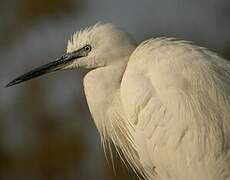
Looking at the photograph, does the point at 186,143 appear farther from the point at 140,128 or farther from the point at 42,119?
the point at 42,119

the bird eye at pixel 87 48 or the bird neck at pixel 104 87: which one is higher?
the bird eye at pixel 87 48

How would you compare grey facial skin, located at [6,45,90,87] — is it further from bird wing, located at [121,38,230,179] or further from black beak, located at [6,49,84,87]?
bird wing, located at [121,38,230,179]

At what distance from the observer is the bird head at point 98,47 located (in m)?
2.49

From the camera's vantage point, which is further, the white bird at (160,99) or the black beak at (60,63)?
the black beak at (60,63)

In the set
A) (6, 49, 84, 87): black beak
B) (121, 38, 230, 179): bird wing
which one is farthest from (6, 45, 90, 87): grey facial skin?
(121, 38, 230, 179): bird wing

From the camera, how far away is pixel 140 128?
7.73ft

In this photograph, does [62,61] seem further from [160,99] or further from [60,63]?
[160,99]

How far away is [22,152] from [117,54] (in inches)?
121

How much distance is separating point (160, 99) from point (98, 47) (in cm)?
37

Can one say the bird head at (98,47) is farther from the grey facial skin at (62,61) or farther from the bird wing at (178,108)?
the bird wing at (178,108)

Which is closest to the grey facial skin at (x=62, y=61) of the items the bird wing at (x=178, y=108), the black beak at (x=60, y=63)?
the black beak at (x=60, y=63)

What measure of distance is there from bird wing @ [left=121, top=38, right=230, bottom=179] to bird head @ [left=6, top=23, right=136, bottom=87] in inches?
3.9

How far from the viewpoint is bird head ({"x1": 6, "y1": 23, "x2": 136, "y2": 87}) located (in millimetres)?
2488

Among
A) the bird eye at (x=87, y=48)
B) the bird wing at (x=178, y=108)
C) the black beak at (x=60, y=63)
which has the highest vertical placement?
the bird eye at (x=87, y=48)
